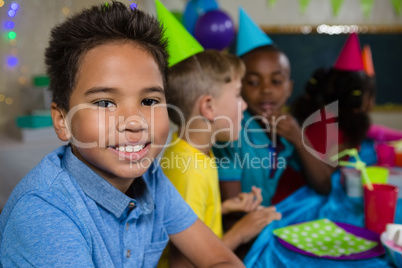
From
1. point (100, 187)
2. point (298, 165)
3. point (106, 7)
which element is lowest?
point (298, 165)

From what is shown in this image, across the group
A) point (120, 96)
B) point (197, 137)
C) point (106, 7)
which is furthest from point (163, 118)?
point (197, 137)

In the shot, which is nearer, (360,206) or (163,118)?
(163,118)

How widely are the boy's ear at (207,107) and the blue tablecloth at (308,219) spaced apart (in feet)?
1.11

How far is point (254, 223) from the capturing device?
3.09ft

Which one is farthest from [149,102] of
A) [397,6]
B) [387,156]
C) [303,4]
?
[397,6]

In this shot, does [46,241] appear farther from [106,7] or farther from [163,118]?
[106,7]

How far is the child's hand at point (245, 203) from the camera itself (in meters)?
1.05

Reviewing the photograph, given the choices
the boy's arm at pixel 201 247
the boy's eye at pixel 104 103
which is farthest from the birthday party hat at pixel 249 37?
the boy's eye at pixel 104 103

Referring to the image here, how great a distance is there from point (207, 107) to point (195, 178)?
0.96 ft

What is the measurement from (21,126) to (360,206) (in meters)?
1.85

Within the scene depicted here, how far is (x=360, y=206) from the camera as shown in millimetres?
1056

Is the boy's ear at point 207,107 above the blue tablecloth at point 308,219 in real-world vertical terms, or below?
above

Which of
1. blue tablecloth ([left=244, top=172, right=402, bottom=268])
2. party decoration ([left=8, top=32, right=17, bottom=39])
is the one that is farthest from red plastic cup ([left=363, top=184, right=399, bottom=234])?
party decoration ([left=8, top=32, right=17, bottom=39])

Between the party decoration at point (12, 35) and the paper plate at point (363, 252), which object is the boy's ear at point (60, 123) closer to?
the paper plate at point (363, 252)
